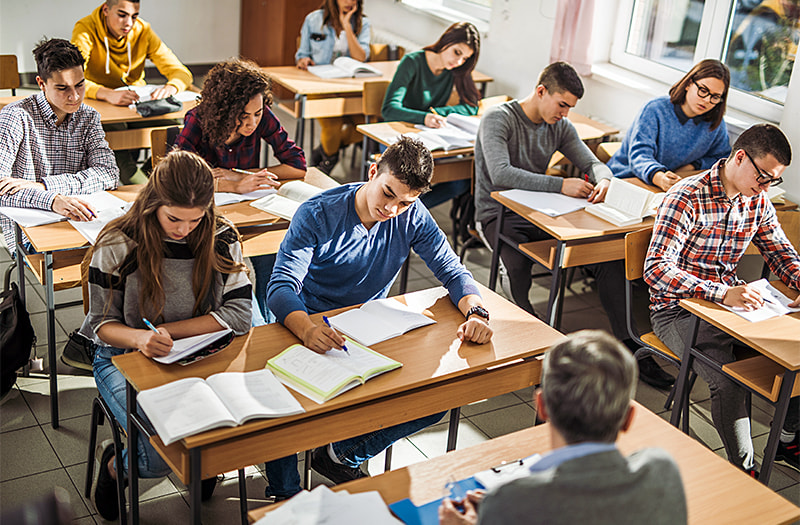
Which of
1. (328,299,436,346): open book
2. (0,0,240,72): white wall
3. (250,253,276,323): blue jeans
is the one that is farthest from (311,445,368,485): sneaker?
(0,0,240,72): white wall

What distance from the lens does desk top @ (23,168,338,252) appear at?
2.82m

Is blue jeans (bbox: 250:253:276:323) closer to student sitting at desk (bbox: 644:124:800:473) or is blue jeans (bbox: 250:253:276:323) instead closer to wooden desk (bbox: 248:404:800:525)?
student sitting at desk (bbox: 644:124:800:473)

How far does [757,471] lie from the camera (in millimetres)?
2926

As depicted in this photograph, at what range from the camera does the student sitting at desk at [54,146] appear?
9.96ft

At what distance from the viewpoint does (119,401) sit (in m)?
2.29

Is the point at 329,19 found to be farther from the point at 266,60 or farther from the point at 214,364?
the point at 214,364

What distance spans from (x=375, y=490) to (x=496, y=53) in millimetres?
4683

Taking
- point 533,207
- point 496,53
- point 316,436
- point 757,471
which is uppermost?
point 496,53

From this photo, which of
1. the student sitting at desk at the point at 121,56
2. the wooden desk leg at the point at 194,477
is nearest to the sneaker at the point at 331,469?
the wooden desk leg at the point at 194,477

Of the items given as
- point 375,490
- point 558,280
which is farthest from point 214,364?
point 558,280

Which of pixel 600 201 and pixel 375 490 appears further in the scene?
pixel 600 201

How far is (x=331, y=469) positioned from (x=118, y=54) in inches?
129

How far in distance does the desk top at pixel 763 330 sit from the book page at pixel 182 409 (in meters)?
1.70

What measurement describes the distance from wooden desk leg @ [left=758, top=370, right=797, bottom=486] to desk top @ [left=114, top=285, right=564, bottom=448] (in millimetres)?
786
